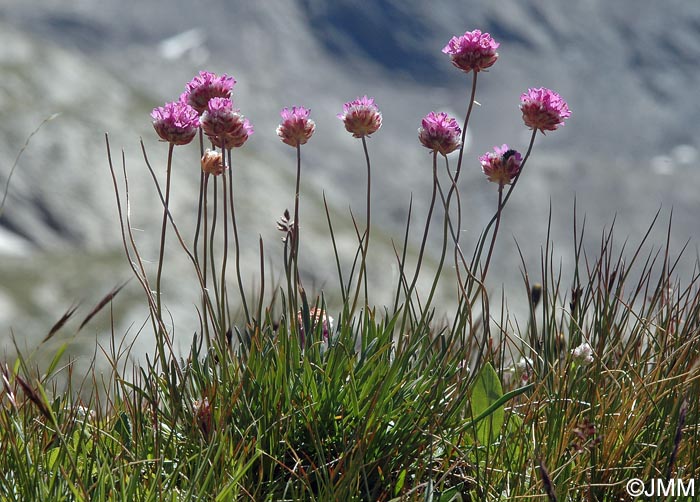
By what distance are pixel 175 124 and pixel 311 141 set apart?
498ft

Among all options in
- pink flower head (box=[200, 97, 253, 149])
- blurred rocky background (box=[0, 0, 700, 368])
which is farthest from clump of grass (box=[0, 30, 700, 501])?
blurred rocky background (box=[0, 0, 700, 368])

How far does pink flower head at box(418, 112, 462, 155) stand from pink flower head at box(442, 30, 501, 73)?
0.16 meters

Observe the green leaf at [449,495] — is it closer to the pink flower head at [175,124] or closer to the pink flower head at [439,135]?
the pink flower head at [439,135]

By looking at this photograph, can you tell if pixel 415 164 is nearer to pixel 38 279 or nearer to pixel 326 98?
pixel 326 98

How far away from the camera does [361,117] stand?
7.84 feet

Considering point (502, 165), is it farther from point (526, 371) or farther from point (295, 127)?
point (526, 371)

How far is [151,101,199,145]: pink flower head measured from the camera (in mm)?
2242

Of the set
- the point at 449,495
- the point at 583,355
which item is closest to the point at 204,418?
the point at 449,495

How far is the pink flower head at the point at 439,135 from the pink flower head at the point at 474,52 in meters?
0.16

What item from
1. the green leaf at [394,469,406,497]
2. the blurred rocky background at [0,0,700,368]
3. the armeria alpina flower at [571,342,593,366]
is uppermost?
the blurred rocky background at [0,0,700,368]

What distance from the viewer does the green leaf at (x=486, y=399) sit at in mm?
2246

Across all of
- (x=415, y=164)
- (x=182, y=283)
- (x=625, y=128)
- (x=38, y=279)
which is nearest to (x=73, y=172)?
(x=38, y=279)

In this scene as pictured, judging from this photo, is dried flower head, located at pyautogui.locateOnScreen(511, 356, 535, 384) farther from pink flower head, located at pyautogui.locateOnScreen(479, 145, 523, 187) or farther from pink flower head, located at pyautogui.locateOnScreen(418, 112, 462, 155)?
pink flower head, located at pyautogui.locateOnScreen(418, 112, 462, 155)

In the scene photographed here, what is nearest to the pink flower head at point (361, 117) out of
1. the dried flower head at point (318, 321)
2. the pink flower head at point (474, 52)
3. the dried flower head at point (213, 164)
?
the pink flower head at point (474, 52)
